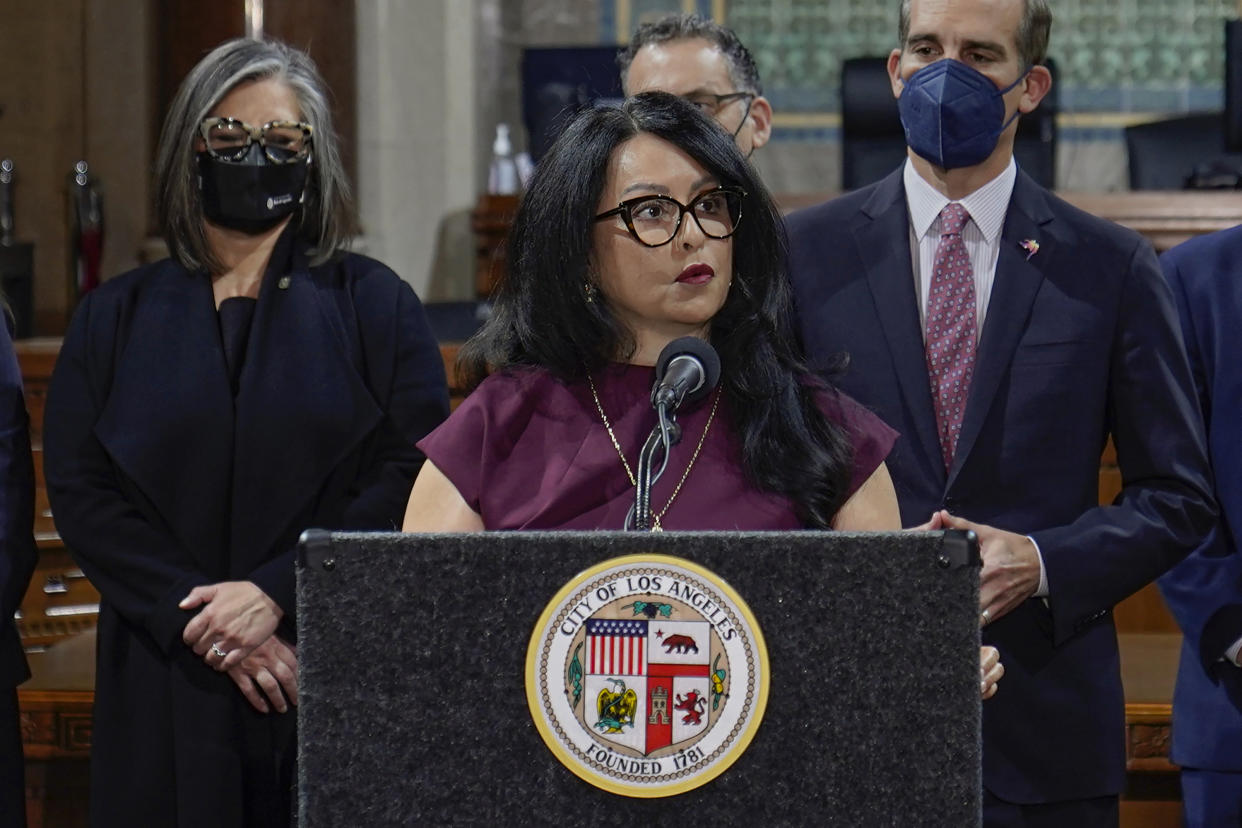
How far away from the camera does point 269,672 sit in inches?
91.3

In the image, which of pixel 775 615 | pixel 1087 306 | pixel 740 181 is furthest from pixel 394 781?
pixel 1087 306

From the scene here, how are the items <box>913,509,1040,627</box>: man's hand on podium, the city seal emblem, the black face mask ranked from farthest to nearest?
1. the black face mask
2. <box>913,509,1040,627</box>: man's hand on podium
3. the city seal emblem

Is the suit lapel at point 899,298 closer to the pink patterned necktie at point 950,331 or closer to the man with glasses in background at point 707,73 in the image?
the pink patterned necktie at point 950,331

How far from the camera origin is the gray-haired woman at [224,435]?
7.62 feet

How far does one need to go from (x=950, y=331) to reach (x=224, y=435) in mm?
1038

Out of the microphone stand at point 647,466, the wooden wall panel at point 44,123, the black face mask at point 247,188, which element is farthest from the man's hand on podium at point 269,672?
the wooden wall panel at point 44,123

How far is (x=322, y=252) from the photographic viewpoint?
2.54m

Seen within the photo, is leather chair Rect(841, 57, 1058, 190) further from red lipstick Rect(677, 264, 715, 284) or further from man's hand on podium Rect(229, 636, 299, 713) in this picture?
red lipstick Rect(677, 264, 715, 284)

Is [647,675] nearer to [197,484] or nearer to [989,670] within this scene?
[989,670]

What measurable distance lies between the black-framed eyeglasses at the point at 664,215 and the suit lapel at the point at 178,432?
0.88m

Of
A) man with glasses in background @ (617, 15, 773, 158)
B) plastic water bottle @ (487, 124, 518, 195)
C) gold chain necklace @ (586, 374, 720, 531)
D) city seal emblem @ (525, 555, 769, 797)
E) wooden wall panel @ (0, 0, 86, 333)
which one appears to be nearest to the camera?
city seal emblem @ (525, 555, 769, 797)

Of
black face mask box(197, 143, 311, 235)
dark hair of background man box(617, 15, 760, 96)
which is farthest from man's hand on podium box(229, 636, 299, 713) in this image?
dark hair of background man box(617, 15, 760, 96)

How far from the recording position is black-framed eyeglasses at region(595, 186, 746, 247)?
1.73 metres

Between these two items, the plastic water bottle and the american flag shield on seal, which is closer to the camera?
the american flag shield on seal
